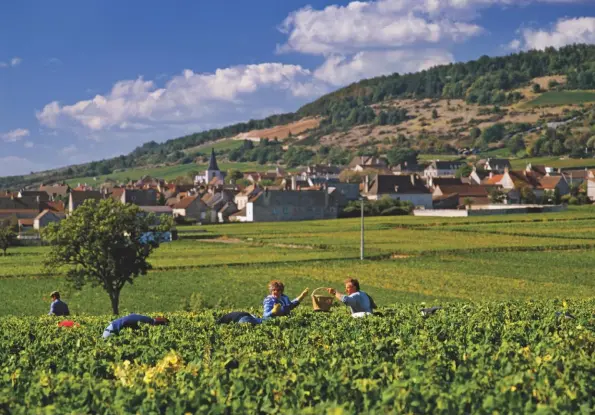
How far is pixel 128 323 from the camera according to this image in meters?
17.6

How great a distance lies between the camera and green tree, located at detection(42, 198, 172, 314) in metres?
40.4

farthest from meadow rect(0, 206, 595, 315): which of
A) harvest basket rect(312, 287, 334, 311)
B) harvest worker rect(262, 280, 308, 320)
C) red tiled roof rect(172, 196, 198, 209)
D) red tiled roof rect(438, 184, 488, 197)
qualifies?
red tiled roof rect(438, 184, 488, 197)

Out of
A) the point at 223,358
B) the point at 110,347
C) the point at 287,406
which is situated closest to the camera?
the point at 287,406

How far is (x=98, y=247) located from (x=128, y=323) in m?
23.7

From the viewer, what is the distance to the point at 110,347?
47.7 feet

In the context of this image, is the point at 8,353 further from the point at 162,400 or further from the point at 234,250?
the point at 234,250

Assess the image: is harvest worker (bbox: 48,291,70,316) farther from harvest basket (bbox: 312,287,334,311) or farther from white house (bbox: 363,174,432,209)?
white house (bbox: 363,174,432,209)

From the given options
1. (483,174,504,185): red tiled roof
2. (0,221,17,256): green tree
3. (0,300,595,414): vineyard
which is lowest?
(0,221,17,256): green tree

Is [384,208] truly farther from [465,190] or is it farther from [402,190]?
[465,190]

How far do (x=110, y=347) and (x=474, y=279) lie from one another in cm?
3894

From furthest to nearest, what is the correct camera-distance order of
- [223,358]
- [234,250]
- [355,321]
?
[234,250] → [355,321] → [223,358]

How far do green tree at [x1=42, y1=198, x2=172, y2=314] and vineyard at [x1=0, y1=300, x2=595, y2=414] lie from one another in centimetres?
2210

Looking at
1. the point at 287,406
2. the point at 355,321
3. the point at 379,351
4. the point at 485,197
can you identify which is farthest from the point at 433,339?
the point at 485,197

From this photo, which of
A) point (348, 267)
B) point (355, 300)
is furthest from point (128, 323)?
point (348, 267)
